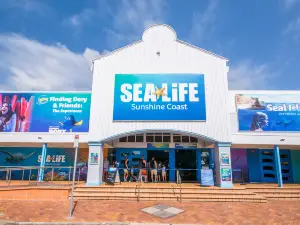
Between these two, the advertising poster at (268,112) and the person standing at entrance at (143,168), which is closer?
the person standing at entrance at (143,168)

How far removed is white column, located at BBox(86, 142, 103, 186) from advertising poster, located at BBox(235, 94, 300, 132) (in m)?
9.43

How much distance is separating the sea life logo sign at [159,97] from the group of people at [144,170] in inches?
133

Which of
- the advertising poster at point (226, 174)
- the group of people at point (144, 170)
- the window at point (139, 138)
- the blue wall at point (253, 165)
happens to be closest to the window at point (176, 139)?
the group of people at point (144, 170)

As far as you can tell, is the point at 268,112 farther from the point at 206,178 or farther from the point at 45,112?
the point at 45,112

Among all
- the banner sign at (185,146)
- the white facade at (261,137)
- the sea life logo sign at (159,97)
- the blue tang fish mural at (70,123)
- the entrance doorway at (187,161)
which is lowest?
the entrance doorway at (187,161)

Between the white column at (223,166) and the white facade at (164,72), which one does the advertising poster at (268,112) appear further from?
the white column at (223,166)

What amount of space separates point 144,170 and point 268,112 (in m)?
9.33

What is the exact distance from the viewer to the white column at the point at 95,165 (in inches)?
554

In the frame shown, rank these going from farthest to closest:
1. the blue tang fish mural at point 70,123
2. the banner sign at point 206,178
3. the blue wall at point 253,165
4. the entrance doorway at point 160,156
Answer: the blue wall at point 253,165
the entrance doorway at point 160,156
the blue tang fish mural at point 70,123
the banner sign at point 206,178

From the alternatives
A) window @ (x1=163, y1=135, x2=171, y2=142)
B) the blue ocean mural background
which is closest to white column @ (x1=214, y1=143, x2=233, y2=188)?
window @ (x1=163, y1=135, x2=171, y2=142)

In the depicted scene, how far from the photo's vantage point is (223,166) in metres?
14.2

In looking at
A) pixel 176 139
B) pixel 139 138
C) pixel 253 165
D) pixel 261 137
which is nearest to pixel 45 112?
pixel 139 138

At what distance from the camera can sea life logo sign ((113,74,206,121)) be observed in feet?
49.1

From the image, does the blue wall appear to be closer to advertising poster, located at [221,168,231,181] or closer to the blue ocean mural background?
advertising poster, located at [221,168,231,181]
